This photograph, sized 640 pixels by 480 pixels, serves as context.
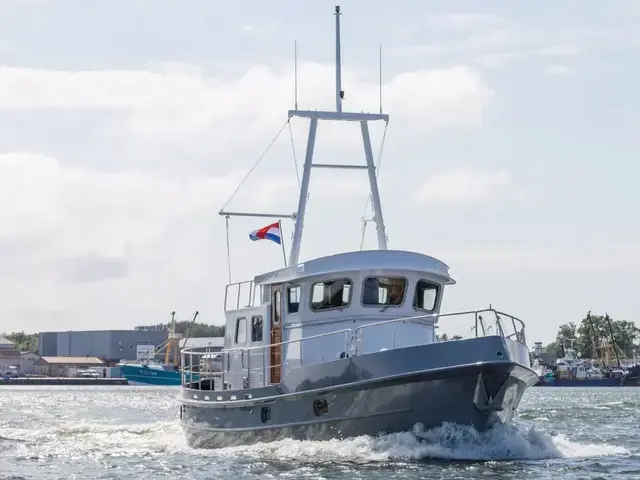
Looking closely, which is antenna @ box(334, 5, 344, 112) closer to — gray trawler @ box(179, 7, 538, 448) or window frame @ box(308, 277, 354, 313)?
gray trawler @ box(179, 7, 538, 448)

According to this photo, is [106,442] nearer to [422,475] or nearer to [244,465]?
[244,465]

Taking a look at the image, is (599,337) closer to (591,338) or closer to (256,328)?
(591,338)

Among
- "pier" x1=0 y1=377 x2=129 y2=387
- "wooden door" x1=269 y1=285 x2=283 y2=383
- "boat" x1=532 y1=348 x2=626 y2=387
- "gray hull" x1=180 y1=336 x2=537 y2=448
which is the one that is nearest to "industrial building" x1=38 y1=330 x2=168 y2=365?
"pier" x1=0 y1=377 x2=129 y2=387

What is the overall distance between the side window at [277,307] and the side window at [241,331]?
128cm

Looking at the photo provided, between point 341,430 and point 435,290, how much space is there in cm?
423

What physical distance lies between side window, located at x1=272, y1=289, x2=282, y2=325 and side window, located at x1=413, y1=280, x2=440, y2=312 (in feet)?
8.87

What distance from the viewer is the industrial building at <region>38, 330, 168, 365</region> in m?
162

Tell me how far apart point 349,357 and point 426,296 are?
3373 millimetres

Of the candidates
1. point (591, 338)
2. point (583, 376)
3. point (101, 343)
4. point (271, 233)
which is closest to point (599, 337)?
point (591, 338)

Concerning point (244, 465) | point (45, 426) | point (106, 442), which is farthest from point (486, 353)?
point (45, 426)

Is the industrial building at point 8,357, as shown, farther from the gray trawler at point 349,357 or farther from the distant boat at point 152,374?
the gray trawler at point 349,357

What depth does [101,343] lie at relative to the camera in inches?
6491

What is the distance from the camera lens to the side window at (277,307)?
24.3m

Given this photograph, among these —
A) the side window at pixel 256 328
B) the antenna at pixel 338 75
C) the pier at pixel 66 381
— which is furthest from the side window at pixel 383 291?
the pier at pixel 66 381
